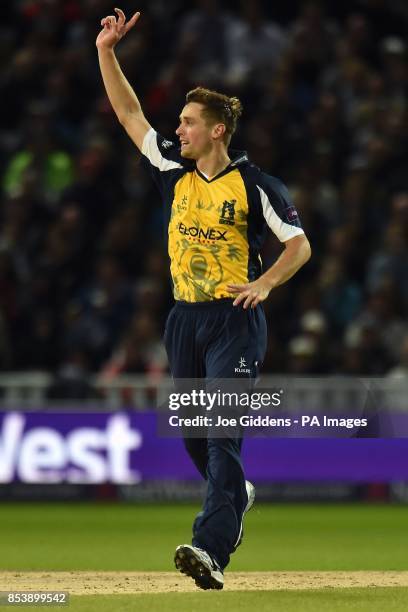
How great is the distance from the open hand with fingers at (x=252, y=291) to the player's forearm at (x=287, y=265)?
0.03 metres

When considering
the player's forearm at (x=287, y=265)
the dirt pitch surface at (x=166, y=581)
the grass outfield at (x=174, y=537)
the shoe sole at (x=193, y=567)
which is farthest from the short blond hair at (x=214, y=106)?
the grass outfield at (x=174, y=537)

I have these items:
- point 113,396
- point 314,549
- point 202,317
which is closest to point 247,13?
point 113,396

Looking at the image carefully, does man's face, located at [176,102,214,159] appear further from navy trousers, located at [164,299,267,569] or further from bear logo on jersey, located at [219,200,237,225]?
navy trousers, located at [164,299,267,569]

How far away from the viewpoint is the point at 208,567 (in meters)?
7.18

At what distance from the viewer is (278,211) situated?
7586mm

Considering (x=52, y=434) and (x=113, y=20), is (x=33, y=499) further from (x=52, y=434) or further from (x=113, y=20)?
(x=113, y=20)

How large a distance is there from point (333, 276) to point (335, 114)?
2.04 metres

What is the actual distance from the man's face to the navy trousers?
0.80m

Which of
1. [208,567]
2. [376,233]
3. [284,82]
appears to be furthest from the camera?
[284,82]

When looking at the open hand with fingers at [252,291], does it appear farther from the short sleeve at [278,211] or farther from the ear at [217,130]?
the ear at [217,130]

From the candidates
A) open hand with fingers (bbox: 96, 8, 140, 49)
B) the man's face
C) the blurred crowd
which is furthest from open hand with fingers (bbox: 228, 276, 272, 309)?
the blurred crowd

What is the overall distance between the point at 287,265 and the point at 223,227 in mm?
402

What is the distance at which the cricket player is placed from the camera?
740cm

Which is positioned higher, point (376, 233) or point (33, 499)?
point (376, 233)
